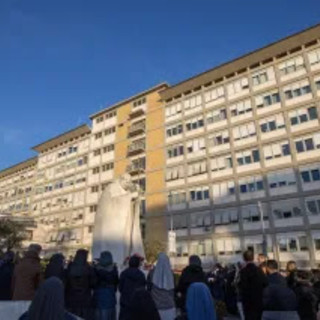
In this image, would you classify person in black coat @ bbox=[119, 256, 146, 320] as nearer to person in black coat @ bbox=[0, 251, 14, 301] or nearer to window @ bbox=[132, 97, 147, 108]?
person in black coat @ bbox=[0, 251, 14, 301]

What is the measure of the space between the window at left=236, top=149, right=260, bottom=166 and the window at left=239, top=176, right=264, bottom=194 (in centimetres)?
178

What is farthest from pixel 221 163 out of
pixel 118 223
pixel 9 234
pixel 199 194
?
pixel 118 223

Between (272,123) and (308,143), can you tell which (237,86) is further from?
(308,143)

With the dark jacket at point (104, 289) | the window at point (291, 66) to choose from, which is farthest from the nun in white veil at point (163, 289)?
the window at point (291, 66)

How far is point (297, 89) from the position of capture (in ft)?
119

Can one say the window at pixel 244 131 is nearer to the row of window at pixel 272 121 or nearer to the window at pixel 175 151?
the row of window at pixel 272 121

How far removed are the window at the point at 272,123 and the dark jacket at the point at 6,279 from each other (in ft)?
108

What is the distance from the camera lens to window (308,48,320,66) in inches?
1401

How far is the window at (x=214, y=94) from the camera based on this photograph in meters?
41.9

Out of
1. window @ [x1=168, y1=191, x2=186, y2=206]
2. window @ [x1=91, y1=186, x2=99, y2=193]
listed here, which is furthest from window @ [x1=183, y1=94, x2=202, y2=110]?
window @ [x1=91, y1=186, x2=99, y2=193]

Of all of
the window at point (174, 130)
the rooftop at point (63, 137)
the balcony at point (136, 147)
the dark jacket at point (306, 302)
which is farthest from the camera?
the rooftop at point (63, 137)

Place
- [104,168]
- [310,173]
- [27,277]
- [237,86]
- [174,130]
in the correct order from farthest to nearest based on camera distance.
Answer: [104,168] → [174,130] → [237,86] → [310,173] → [27,277]

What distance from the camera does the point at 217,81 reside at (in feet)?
140

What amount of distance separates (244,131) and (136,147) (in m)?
15.3
